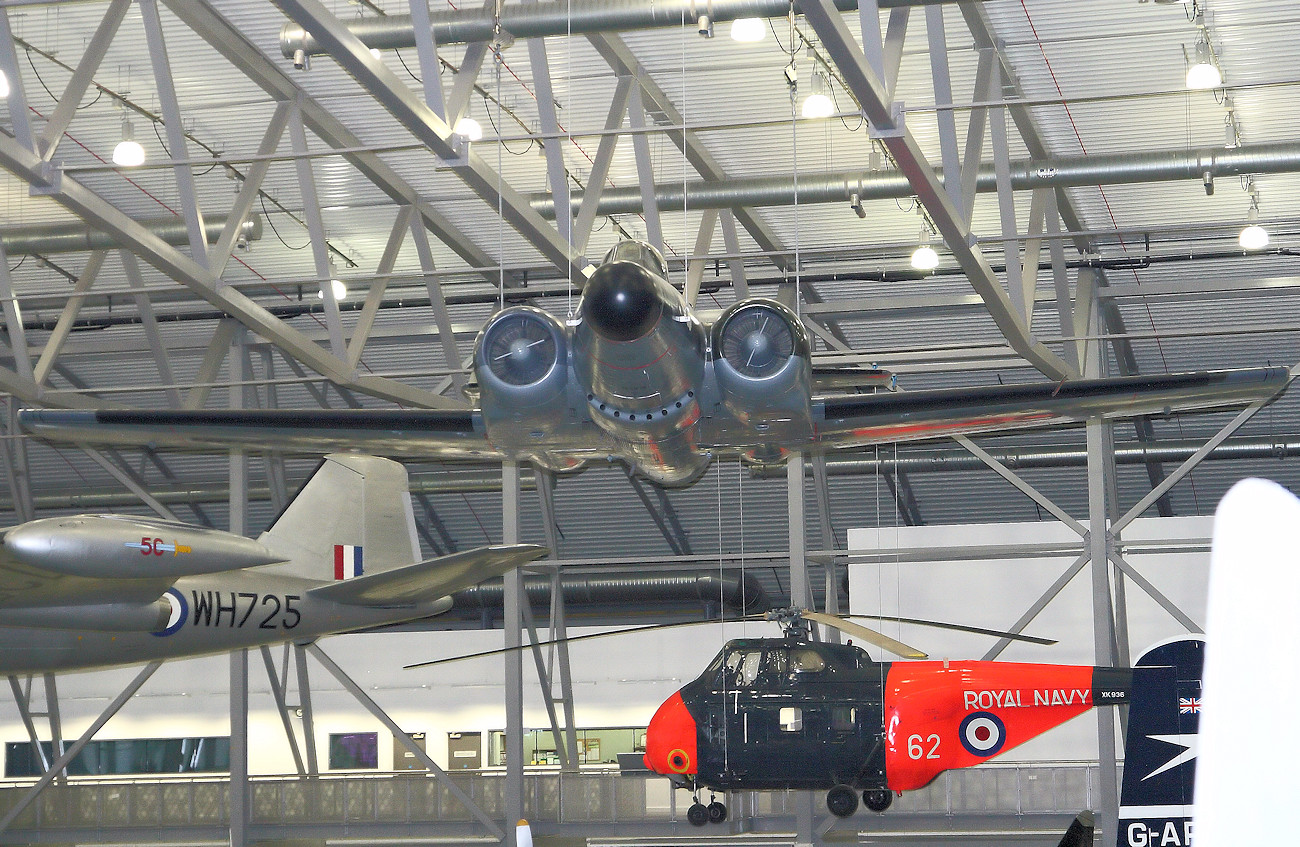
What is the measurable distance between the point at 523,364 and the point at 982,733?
7006 mm

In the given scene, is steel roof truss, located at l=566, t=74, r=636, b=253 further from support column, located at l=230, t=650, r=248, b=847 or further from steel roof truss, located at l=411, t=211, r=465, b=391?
support column, located at l=230, t=650, r=248, b=847

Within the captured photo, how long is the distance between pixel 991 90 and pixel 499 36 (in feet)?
17.8

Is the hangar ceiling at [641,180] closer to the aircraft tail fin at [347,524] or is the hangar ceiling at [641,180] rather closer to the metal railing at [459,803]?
the aircraft tail fin at [347,524]

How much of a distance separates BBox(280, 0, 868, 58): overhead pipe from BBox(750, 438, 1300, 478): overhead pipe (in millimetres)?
14335

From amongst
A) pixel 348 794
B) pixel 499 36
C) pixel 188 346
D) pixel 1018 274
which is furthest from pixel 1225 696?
pixel 188 346

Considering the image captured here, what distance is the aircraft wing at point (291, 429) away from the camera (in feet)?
30.7

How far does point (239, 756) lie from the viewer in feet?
67.8

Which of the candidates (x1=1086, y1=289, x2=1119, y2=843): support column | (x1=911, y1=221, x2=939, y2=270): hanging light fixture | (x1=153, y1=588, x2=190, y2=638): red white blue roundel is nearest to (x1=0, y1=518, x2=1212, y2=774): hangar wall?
(x1=1086, y1=289, x2=1119, y2=843): support column

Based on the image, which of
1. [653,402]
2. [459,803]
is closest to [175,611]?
[459,803]

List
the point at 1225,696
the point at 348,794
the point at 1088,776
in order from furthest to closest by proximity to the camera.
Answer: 1. the point at 348,794
2. the point at 1088,776
3. the point at 1225,696

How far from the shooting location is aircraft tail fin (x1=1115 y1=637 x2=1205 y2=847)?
7938 mm

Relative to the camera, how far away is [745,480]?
2769 centimetres

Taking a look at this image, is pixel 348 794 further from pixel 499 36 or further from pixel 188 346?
pixel 499 36

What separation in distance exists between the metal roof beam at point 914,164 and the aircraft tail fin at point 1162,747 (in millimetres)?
4761
